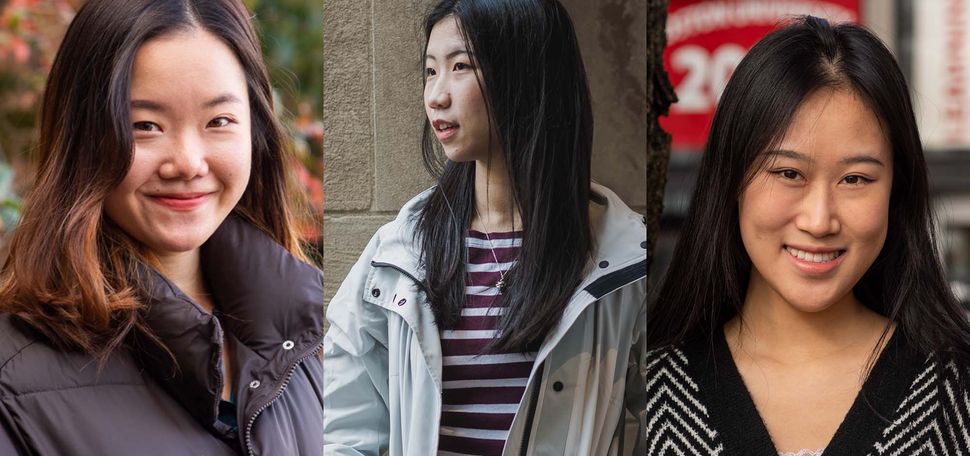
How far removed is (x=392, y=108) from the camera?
142cm

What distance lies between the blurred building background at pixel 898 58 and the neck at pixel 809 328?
3.99 m

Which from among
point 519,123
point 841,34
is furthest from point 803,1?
point 519,123

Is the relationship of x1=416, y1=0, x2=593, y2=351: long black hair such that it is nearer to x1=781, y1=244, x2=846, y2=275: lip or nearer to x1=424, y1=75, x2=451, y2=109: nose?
x1=424, y1=75, x2=451, y2=109: nose

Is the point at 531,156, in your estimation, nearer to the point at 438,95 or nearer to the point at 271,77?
the point at 438,95

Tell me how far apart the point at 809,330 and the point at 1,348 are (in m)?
1.21

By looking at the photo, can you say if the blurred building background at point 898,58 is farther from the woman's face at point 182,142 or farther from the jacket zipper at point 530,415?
the jacket zipper at point 530,415

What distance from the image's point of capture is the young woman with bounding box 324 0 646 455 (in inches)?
54.8

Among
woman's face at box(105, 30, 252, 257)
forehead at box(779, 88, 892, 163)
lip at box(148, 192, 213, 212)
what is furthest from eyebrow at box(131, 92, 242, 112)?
forehead at box(779, 88, 892, 163)

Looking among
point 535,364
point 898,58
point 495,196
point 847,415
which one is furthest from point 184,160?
point 898,58

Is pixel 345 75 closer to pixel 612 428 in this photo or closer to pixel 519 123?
pixel 519 123

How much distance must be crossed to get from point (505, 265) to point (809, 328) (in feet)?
1.73

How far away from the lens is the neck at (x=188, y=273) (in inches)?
65.2

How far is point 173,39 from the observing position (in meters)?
1.56

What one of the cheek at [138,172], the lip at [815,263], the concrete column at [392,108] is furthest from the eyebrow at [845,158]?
the cheek at [138,172]
